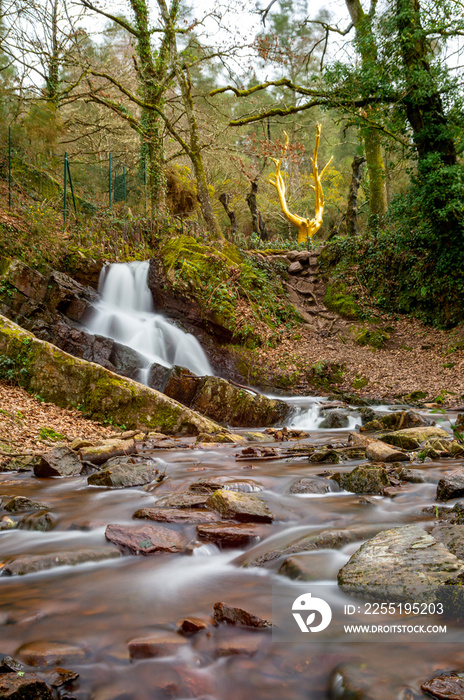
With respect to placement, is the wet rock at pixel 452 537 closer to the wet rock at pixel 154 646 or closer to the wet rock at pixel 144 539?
the wet rock at pixel 154 646

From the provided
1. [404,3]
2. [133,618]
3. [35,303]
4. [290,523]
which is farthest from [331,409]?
[404,3]

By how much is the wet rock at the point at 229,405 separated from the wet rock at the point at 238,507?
16.7ft

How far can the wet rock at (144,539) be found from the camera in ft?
9.43

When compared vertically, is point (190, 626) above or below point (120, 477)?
above

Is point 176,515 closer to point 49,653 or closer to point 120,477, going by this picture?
point 120,477

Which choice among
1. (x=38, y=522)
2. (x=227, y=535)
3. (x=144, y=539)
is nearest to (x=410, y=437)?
(x=227, y=535)

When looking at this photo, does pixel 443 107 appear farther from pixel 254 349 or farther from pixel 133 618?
pixel 133 618

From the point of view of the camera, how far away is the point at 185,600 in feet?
7.62

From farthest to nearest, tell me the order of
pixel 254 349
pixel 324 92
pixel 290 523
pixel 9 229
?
1. pixel 324 92
2. pixel 254 349
3. pixel 9 229
4. pixel 290 523

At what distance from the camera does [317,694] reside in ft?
5.24

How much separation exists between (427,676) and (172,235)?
14.3m

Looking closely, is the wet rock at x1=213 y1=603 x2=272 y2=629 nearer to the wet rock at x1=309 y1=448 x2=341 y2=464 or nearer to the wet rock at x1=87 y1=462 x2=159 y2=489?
the wet rock at x1=87 y1=462 x2=159 y2=489

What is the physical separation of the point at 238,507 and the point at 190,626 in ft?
4.67

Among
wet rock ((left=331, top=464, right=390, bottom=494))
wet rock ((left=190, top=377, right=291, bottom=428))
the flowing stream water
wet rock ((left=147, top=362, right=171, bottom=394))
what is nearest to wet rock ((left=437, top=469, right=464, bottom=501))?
the flowing stream water
